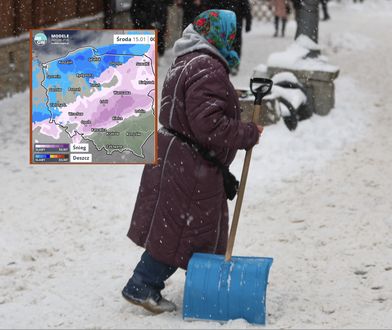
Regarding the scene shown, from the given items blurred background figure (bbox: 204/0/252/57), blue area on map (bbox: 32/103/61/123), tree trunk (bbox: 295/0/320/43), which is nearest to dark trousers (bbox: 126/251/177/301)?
blue area on map (bbox: 32/103/61/123)

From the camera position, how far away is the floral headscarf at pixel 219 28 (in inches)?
163

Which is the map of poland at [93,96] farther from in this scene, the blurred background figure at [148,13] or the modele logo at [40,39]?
the blurred background figure at [148,13]

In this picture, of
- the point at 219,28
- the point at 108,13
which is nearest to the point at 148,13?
the point at 108,13

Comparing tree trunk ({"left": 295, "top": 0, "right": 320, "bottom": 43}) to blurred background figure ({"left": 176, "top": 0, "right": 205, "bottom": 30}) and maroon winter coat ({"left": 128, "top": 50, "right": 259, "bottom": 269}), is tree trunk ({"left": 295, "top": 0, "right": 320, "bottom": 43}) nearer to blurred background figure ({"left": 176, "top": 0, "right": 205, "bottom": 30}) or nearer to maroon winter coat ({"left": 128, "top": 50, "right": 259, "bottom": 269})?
blurred background figure ({"left": 176, "top": 0, "right": 205, "bottom": 30})

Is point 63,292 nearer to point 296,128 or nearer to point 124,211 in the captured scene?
point 124,211

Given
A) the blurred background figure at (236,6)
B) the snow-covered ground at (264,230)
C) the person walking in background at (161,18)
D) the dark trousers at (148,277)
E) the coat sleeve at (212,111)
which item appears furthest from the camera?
the person walking in background at (161,18)

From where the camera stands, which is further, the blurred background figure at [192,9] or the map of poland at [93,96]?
the blurred background figure at [192,9]

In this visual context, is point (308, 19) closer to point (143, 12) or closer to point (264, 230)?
point (143, 12)

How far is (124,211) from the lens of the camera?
6641 mm

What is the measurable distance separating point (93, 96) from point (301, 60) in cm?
581

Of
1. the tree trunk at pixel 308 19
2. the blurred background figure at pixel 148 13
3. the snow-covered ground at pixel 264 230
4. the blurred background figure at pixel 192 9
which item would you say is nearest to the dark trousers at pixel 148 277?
the snow-covered ground at pixel 264 230

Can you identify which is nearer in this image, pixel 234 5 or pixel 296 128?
pixel 296 128

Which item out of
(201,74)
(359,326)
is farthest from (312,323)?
(201,74)

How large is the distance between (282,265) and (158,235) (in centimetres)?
143
